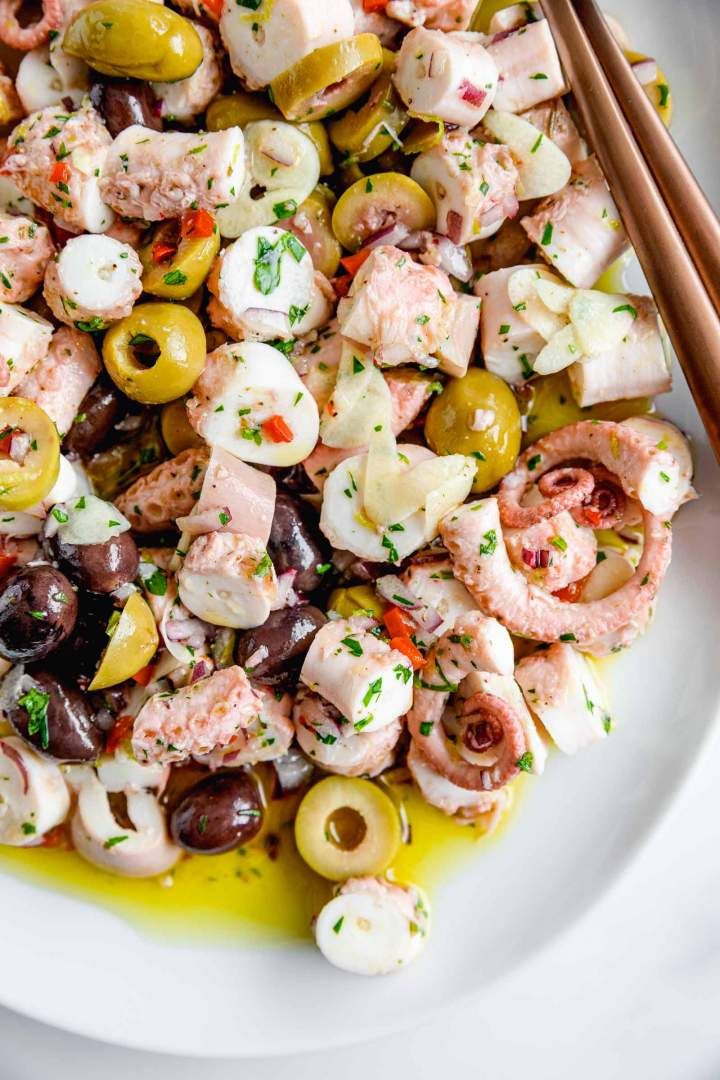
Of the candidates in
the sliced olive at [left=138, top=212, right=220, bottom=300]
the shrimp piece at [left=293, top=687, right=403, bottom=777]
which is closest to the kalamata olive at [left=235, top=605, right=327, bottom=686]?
the shrimp piece at [left=293, top=687, right=403, bottom=777]

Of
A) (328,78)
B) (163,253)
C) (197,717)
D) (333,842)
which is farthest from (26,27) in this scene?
(333,842)

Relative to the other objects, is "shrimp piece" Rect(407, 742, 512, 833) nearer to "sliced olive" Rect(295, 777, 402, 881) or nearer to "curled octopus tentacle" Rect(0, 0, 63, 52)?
"sliced olive" Rect(295, 777, 402, 881)

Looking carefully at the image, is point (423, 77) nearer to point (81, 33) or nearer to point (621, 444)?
point (81, 33)

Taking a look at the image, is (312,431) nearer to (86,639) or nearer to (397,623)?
(397,623)

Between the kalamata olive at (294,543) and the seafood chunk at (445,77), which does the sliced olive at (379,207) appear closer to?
the seafood chunk at (445,77)

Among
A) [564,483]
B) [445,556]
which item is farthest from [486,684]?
[564,483]

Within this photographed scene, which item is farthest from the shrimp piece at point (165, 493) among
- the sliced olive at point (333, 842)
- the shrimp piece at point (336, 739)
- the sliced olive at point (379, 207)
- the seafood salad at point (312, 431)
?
the sliced olive at point (333, 842)
